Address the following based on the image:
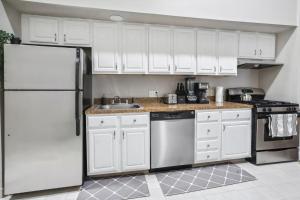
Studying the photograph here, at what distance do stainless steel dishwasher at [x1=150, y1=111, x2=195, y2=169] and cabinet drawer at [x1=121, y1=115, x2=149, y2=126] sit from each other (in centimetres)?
10

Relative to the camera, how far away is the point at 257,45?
313 cm

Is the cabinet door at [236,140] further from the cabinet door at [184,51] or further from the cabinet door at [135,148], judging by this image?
the cabinet door at [135,148]

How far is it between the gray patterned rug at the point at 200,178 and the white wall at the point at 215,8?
2183 mm

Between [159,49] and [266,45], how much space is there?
6.51 feet

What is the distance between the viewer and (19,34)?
2314mm

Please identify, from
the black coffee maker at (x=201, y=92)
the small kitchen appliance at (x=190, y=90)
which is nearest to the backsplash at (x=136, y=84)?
the small kitchen appliance at (x=190, y=90)

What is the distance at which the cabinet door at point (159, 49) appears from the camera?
2703 mm

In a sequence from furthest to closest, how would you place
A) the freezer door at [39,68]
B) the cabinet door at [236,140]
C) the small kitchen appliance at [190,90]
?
the small kitchen appliance at [190,90] < the cabinet door at [236,140] < the freezer door at [39,68]

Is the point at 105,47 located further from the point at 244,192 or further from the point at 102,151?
the point at 244,192

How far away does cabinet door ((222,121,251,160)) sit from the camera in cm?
269

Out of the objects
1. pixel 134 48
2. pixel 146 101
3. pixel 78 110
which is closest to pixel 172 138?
pixel 146 101

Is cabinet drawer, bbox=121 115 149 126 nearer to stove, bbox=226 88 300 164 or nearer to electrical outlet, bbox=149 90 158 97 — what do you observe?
electrical outlet, bbox=149 90 158 97

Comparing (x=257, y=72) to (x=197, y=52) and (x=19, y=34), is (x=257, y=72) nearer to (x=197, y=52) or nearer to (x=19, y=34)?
(x=197, y=52)

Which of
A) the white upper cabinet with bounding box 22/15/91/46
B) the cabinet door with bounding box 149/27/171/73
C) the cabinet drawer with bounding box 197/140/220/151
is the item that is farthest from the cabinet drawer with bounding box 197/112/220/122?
the white upper cabinet with bounding box 22/15/91/46
